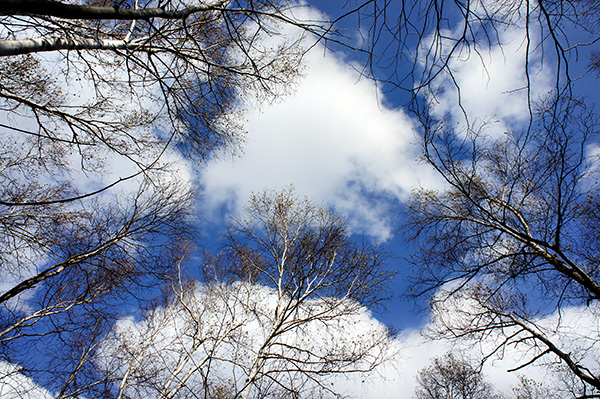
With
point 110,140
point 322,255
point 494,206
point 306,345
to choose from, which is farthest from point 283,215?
point 494,206

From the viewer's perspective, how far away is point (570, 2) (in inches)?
60.4

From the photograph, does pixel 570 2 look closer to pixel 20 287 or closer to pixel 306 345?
pixel 306 345

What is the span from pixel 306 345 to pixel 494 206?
467cm

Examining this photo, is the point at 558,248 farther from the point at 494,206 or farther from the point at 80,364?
the point at 80,364

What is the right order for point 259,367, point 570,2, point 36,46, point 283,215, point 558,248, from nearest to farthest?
1. point 570,2
2. point 36,46
3. point 558,248
4. point 259,367
5. point 283,215

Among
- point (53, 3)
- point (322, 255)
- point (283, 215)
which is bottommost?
point (53, 3)

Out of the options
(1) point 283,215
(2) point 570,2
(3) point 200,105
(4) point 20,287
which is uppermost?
(1) point 283,215

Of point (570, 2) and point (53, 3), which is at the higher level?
point (570, 2)

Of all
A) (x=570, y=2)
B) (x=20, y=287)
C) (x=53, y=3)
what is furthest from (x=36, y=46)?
(x=570, y=2)

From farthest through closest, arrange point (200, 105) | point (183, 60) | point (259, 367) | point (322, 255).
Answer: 1. point (322, 255)
2. point (259, 367)
3. point (200, 105)
4. point (183, 60)

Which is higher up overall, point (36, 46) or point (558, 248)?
point (36, 46)

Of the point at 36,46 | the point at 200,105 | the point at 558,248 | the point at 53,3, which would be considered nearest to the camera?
the point at 53,3

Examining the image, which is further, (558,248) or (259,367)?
(259,367)

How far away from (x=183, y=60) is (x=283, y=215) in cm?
457
